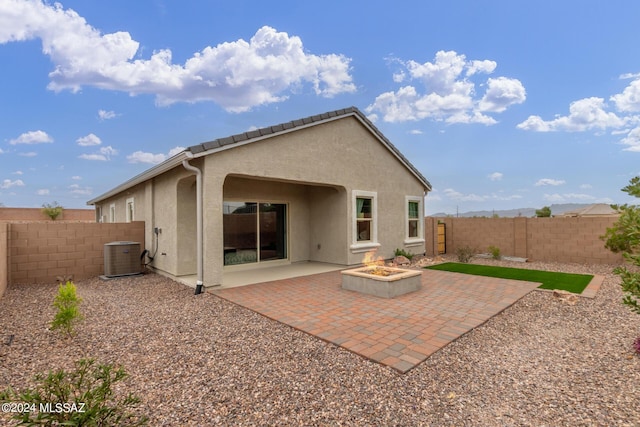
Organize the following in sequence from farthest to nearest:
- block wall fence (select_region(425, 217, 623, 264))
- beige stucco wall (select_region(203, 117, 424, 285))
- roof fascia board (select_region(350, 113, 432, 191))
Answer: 1. block wall fence (select_region(425, 217, 623, 264))
2. roof fascia board (select_region(350, 113, 432, 191))
3. beige stucco wall (select_region(203, 117, 424, 285))

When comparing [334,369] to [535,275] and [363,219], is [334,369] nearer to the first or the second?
[363,219]

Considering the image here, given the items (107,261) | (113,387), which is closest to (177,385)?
(113,387)

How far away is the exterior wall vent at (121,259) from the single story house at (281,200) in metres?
0.67

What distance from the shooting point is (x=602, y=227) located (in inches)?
446

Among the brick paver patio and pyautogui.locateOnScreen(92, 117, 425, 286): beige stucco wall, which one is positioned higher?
pyautogui.locateOnScreen(92, 117, 425, 286): beige stucco wall

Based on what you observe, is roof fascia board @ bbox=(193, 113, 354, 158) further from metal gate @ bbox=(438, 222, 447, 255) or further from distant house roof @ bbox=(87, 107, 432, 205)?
metal gate @ bbox=(438, 222, 447, 255)

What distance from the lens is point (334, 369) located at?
11.4 ft

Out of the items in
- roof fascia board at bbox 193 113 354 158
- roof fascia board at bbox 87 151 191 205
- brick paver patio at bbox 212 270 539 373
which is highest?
roof fascia board at bbox 193 113 354 158

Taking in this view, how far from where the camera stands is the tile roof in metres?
7.08

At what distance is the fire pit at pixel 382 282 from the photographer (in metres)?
6.54

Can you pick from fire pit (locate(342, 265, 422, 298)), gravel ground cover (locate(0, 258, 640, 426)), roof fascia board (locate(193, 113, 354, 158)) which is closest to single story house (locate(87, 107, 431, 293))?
roof fascia board (locate(193, 113, 354, 158))

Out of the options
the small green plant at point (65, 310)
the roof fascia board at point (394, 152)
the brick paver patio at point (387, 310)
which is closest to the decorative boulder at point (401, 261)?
Answer: the brick paver patio at point (387, 310)

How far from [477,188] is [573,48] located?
10.5m

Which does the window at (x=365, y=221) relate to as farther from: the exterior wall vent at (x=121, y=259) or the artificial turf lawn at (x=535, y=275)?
the exterior wall vent at (x=121, y=259)
